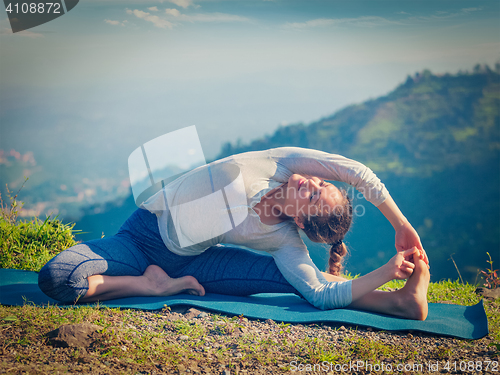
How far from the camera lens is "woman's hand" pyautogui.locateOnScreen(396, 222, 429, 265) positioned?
8.29 ft

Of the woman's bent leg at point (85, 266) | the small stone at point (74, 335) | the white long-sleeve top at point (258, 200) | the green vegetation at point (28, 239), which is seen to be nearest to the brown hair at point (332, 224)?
the white long-sleeve top at point (258, 200)

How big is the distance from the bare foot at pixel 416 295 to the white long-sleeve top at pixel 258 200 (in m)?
0.37

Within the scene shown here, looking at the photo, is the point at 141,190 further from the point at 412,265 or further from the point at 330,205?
the point at 412,265

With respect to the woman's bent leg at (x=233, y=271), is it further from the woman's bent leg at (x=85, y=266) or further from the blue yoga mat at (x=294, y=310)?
the woman's bent leg at (x=85, y=266)

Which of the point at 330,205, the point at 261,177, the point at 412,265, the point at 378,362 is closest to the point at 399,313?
the point at 412,265

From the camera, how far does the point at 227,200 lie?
100 inches

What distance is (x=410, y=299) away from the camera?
2.46 m

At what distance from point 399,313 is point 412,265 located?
0.36m

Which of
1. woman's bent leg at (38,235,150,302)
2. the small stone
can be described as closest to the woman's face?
woman's bent leg at (38,235,150,302)

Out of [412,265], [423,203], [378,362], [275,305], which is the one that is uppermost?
[412,265]

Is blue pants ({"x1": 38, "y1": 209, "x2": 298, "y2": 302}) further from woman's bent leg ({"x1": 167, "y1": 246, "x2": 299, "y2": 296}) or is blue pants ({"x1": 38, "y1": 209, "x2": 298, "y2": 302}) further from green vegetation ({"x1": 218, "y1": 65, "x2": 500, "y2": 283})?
green vegetation ({"x1": 218, "y1": 65, "x2": 500, "y2": 283})

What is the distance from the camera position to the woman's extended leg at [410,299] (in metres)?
2.46

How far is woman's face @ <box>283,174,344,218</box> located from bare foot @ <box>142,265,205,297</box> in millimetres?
958

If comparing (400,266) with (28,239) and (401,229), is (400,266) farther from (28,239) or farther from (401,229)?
(28,239)
